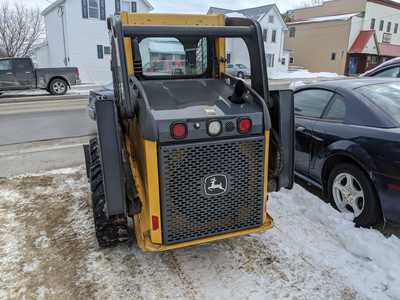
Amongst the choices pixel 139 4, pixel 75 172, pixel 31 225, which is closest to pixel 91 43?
pixel 139 4

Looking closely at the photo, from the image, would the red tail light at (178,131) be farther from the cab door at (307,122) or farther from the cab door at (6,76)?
the cab door at (6,76)

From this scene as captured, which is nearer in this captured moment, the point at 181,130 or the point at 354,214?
the point at 181,130

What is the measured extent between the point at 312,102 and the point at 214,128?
2.43 m

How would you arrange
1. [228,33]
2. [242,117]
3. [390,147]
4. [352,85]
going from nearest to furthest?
[242,117] → [228,33] → [390,147] → [352,85]

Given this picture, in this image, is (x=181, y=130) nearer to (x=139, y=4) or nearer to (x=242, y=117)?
(x=242, y=117)

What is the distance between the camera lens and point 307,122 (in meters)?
4.37

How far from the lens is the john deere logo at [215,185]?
106 inches

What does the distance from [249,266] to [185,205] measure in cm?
88

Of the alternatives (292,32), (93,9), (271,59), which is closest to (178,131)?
(93,9)

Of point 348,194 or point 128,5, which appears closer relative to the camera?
point 348,194

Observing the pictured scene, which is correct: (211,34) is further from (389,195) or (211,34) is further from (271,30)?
(271,30)

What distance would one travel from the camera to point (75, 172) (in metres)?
5.50

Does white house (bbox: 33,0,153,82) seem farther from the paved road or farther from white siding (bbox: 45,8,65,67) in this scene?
the paved road

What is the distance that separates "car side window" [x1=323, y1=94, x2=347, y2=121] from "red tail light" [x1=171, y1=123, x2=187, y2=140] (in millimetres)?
2240
